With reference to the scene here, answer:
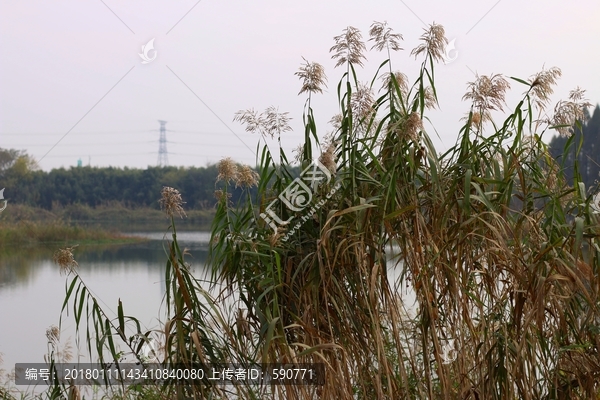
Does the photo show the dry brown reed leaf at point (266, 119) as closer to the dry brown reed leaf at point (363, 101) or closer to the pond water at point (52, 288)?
the dry brown reed leaf at point (363, 101)

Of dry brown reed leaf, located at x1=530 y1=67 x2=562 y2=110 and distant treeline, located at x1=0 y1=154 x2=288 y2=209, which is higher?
distant treeline, located at x1=0 y1=154 x2=288 y2=209

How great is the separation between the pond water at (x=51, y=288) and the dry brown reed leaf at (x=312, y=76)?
2.12 metres

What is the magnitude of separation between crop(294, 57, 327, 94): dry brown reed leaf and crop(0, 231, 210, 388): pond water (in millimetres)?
2122

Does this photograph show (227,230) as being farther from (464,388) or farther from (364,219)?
(464,388)

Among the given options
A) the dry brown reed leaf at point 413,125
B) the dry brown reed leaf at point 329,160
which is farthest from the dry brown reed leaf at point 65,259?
the dry brown reed leaf at point 413,125

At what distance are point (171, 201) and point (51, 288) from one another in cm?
407

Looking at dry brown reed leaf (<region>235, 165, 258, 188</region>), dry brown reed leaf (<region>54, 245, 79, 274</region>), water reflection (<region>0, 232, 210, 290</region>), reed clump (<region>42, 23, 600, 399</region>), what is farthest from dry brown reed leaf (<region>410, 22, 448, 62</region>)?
water reflection (<region>0, 232, 210, 290</region>)

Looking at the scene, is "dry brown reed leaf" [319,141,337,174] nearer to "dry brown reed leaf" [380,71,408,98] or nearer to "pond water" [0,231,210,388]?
"dry brown reed leaf" [380,71,408,98]

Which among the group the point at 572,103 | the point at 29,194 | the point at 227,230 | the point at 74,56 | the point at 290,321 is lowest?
the point at 290,321

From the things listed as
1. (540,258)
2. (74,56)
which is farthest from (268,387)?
(74,56)

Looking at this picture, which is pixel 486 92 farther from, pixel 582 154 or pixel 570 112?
pixel 582 154

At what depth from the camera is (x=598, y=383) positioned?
1.40 m

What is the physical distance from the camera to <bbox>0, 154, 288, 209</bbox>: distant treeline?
4.16 metres

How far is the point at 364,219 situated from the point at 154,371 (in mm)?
685
